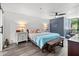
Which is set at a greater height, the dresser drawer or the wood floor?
the dresser drawer

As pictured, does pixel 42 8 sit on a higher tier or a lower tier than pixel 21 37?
higher

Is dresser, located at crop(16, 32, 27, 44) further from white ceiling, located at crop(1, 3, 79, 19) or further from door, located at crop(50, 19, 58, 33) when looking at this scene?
door, located at crop(50, 19, 58, 33)

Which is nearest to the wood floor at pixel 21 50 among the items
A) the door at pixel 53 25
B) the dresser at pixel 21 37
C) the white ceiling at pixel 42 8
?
the dresser at pixel 21 37

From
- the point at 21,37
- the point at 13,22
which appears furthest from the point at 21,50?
the point at 13,22

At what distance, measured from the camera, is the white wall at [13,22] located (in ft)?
6.00

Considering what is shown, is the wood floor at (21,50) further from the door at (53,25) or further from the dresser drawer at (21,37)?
the door at (53,25)

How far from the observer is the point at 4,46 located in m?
2.00

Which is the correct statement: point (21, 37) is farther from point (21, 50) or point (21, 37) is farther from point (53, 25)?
point (53, 25)

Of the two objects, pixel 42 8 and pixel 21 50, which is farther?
pixel 21 50

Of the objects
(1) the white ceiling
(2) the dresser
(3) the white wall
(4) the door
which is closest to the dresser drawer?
(2) the dresser

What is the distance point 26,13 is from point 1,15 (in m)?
0.63

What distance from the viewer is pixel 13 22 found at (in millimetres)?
1845

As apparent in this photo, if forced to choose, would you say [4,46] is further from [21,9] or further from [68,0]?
[68,0]

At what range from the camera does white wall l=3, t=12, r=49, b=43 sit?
1828 millimetres
